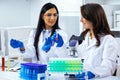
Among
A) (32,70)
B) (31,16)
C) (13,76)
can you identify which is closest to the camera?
(32,70)

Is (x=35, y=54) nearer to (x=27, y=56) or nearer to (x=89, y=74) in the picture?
(x=27, y=56)

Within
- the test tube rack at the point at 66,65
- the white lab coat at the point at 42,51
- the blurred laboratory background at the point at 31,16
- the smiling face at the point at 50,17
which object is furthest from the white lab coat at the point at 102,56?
the blurred laboratory background at the point at 31,16

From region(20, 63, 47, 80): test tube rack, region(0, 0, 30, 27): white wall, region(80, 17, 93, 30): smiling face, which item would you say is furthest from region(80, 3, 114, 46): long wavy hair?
region(0, 0, 30, 27): white wall

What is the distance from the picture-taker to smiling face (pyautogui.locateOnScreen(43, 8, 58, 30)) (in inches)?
86.7

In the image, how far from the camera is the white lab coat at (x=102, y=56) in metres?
1.68

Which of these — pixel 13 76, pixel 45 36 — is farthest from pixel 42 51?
pixel 13 76

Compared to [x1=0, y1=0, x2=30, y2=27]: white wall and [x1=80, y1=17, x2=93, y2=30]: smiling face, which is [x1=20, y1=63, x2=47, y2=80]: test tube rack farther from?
[x1=0, y1=0, x2=30, y2=27]: white wall

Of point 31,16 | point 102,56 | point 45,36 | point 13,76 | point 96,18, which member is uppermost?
point 31,16

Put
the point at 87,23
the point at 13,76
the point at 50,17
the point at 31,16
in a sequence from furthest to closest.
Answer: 1. the point at 31,16
2. the point at 50,17
3. the point at 87,23
4. the point at 13,76

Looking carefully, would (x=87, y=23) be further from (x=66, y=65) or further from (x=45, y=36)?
(x=45, y=36)

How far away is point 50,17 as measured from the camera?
7.26ft

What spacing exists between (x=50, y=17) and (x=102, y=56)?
2.17 ft

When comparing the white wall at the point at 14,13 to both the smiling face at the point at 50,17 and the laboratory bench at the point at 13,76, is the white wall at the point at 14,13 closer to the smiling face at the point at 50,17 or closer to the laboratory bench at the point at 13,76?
the smiling face at the point at 50,17

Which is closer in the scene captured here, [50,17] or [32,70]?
[32,70]
